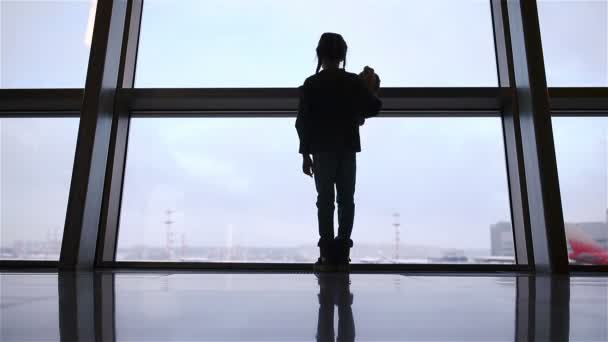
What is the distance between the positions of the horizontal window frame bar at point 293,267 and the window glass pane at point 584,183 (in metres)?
0.40

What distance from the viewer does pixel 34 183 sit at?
342cm

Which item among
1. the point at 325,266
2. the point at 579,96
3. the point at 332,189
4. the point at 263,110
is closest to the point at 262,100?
the point at 263,110

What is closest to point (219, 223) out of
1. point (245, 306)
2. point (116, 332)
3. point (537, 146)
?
point (537, 146)

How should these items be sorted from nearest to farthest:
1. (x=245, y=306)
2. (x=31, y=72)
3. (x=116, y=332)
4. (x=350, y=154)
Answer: (x=116, y=332)
(x=245, y=306)
(x=350, y=154)
(x=31, y=72)

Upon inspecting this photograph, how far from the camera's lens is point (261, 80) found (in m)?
3.44

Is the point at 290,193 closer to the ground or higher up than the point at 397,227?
higher up

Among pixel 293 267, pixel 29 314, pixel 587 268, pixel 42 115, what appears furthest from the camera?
pixel 42 115

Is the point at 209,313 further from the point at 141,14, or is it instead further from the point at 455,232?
the point at 141,14

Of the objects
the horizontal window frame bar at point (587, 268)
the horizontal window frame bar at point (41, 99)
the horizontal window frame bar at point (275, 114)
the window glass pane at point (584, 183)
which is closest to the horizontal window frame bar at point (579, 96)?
the window glass pane at point (584, 183)

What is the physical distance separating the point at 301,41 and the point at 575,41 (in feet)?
5.59

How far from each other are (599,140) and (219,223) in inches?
91.5

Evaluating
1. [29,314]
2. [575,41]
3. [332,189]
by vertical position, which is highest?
[575,41]

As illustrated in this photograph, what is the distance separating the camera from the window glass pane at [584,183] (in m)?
3.18

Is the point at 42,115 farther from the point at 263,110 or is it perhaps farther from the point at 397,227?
the point at 397,227
